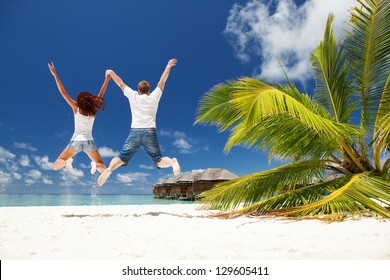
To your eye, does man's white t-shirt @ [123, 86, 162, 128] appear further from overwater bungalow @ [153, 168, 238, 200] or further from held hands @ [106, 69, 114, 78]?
overwater bungalow @ [153, 168, 238, 200]

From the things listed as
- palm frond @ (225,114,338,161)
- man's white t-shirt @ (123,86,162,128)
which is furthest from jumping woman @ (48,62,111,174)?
palm frond @ (225,114,338,161)

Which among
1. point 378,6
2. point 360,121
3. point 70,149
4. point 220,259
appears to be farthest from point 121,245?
point 378,6

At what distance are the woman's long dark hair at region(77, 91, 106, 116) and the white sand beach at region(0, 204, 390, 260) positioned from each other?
1236 mm

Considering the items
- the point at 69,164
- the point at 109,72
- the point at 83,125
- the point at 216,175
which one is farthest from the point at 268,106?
the point at 216,175

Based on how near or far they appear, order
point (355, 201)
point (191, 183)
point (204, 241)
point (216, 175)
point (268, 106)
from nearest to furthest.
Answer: point (204, 241) → point (268, 106) → point (355, 201) → point (216, 175) → point (191, 183)

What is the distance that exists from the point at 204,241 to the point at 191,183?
61.7ft

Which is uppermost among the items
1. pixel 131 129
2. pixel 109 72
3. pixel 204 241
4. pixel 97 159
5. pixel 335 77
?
pixel 335 77

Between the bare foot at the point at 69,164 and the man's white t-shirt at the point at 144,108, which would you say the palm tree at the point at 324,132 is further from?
the bare foot at the point at 69,164

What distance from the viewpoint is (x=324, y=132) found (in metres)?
5.09

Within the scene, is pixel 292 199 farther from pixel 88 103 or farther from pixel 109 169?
pixel 88 103

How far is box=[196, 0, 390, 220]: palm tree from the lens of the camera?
5062mm

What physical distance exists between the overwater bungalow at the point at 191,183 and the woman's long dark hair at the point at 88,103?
430 inches

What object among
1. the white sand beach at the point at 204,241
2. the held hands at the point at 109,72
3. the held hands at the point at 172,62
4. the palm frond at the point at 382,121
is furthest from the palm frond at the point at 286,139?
the held hands at the point at 109,72

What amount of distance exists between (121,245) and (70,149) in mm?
1153
